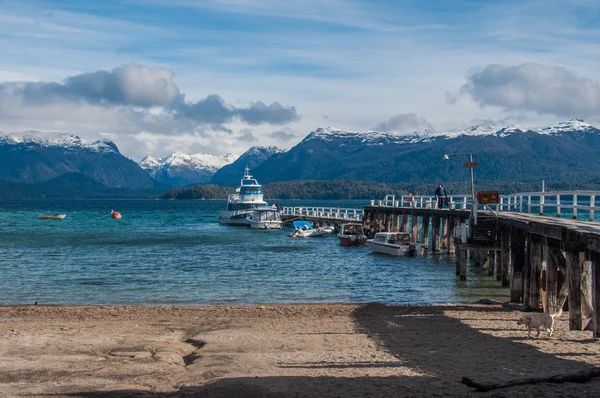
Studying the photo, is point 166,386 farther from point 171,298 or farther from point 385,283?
point 385,283

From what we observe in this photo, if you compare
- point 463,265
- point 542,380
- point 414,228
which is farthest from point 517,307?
point 414,228

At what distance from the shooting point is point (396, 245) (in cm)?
4797

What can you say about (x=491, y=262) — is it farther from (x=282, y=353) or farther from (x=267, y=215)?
(x=267, y=215)

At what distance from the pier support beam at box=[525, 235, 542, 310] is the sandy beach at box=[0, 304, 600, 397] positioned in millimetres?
1103

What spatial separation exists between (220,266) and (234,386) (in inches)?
1169

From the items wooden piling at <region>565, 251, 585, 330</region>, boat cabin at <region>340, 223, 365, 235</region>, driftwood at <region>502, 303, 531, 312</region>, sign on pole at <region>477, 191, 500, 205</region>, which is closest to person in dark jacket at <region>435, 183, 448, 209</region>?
boat cabin at <region>340, 223, 365, 235</region>

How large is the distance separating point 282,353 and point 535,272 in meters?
10.0

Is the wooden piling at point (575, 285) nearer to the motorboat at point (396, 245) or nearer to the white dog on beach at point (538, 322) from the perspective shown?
the white dog on beach at point (538, 322)

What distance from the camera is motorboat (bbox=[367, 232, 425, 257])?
47609 millimetres

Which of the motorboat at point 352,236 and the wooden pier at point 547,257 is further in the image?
the motorboat at point 352,236

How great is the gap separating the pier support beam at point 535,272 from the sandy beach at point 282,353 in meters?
1.10

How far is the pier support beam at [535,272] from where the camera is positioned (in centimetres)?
2322

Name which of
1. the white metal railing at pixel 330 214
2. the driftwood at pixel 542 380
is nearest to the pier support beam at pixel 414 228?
the white metal railing at pixel 330 214

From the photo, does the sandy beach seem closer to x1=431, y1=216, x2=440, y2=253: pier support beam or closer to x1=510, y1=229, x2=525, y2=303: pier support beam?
x1=510, y1=229, x2=525, y2=303: pier support beam
